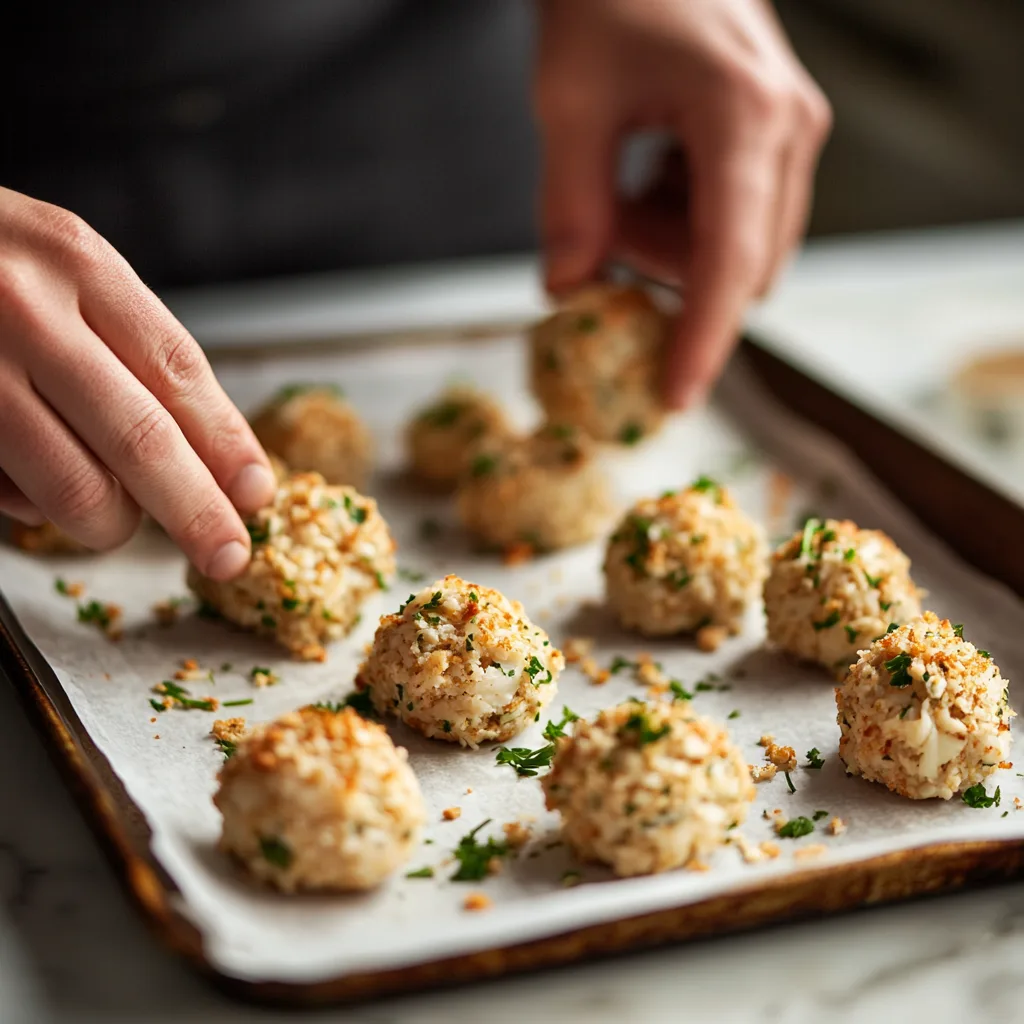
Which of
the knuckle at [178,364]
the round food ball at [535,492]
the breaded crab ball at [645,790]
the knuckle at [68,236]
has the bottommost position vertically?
the round food ball at [535,492]

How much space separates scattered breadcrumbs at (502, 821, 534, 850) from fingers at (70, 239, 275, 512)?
0.74 metres

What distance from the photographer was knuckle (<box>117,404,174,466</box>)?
194 cm

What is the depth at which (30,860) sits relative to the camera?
5.72 ft

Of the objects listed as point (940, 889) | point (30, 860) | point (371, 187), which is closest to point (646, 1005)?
point (940, 889)

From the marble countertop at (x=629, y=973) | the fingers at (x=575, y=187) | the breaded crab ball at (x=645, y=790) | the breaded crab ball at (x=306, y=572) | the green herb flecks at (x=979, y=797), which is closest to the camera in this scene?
the marble countertop at (x=629, y=973)

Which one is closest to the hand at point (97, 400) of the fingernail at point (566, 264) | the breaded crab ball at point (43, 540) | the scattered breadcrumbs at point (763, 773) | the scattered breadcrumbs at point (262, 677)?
the scattered breadcrumbs at point (262, 677)

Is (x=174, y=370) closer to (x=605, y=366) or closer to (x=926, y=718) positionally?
(x=605, y=366)

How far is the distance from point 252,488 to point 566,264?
3.56ft

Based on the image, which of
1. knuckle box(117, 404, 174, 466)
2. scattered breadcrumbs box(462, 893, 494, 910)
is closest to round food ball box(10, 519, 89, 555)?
knuckle box(117, 404, 174, 466)

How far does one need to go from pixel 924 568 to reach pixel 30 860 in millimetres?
1614

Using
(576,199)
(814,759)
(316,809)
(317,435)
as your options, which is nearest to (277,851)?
(316,809)

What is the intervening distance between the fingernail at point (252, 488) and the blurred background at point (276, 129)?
1.29 metres

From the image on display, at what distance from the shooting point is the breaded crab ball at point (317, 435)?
8.98 ft

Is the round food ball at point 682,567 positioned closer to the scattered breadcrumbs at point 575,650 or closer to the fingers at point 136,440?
the scattered breadcrumbs at point 575,650
